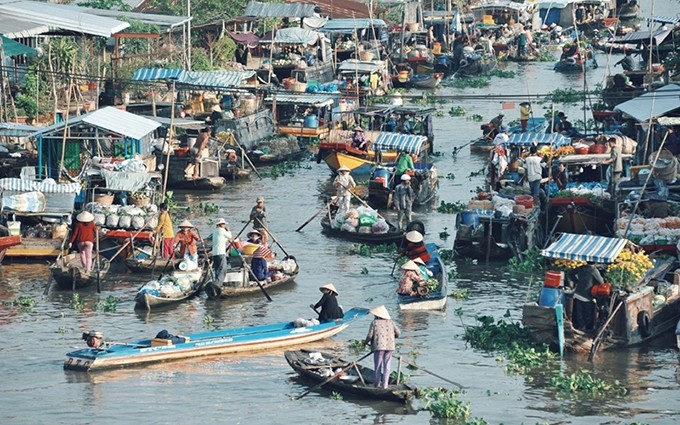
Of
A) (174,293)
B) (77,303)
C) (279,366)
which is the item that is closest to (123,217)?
(77,303)

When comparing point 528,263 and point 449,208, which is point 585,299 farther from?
point 449,208

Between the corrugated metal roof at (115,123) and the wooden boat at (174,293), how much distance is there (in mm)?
6134

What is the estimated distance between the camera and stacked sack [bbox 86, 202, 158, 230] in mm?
26641

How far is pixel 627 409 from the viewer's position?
1895 cm

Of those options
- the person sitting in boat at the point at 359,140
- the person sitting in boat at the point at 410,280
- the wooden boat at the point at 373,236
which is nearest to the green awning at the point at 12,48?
the person sitting in boat at the point at 359,140

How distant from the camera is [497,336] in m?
21.9

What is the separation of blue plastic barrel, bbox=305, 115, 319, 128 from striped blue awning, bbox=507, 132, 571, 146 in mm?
9273

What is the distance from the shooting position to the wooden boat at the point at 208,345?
65.5 feet

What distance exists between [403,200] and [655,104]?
241 inches

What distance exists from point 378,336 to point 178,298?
6.30 meters

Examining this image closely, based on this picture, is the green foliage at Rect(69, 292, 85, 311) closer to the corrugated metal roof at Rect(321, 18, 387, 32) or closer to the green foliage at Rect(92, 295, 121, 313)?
the green foliage at Rect(92, 295, 121, 313)

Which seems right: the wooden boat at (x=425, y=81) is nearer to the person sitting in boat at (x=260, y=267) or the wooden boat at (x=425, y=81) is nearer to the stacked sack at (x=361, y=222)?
the stacked sack at (x=361, y=222)

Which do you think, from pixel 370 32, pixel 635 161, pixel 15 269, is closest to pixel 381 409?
Answer: pixel 15 269

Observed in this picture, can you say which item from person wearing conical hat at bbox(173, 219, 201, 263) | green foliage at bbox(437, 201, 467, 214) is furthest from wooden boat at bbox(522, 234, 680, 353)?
green foliage at bbox(437, 201, 467, 214)
